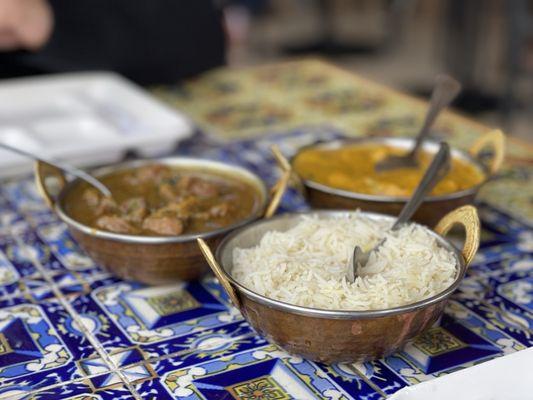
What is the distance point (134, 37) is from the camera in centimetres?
262

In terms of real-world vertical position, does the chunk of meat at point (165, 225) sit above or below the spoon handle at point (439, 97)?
below

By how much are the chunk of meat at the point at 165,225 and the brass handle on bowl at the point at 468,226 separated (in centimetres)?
42

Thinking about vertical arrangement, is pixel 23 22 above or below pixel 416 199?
above

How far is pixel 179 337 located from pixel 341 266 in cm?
27

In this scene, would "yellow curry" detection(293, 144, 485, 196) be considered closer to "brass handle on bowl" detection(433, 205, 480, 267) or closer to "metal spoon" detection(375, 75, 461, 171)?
"metal spoon" detection(375, 75, 461, 171)

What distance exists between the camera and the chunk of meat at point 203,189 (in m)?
1.45

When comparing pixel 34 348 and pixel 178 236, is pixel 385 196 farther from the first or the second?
pixel 34 348

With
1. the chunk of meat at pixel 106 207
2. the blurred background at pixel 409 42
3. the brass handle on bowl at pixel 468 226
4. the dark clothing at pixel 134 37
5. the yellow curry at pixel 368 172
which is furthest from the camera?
the blurred background at pixel 409 42

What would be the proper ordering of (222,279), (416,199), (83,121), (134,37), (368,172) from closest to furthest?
(222,279) → (416,199) → (368,172) → (83,121) → (134,37)

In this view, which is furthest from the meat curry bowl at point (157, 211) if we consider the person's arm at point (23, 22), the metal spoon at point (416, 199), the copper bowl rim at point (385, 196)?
the person's arm at point (23, 22)

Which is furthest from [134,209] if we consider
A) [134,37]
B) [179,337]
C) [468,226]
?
[134,37]

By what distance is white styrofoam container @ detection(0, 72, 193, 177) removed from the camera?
184 cm

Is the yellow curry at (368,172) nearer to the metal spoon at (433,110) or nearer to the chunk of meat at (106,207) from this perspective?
the metal spoon at (433,110)

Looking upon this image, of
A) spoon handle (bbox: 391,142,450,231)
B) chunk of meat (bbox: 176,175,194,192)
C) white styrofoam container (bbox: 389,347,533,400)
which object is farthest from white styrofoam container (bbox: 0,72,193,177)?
white styrofoam container (bbox: 389,347,533,400)
